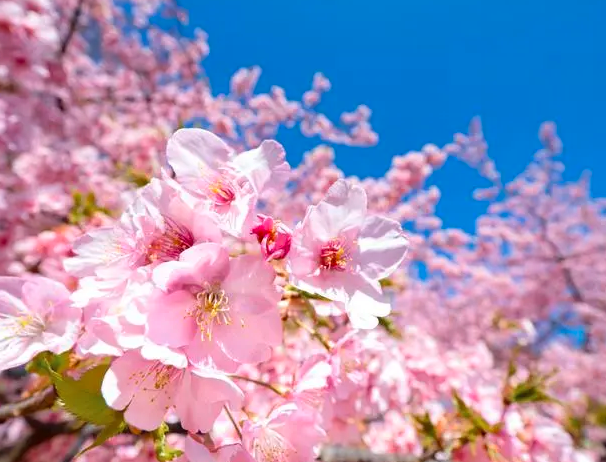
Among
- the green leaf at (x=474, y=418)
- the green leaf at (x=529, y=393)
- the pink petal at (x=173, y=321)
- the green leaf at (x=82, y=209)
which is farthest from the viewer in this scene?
the green leaf at (x=82, y=209)

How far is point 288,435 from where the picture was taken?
1.13 m

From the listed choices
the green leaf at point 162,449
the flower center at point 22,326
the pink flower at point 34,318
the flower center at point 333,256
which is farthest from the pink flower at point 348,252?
the flower center at point 22,326

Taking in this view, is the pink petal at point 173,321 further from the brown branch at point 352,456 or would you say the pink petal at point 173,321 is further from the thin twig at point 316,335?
the brown branch at point 352,456

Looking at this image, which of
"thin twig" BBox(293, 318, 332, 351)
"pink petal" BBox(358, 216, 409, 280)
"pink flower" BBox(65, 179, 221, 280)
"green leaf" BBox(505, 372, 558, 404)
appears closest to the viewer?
"pink flower" BBox(65, 179, 221, 280)

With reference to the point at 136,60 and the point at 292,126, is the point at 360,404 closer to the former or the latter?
the point at 292,126

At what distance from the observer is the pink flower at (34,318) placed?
1131mm

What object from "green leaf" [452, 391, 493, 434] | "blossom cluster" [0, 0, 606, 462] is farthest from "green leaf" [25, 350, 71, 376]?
"green leaf" [452, 391, 493, 434]

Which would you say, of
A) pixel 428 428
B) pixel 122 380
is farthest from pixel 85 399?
pixel 428 428

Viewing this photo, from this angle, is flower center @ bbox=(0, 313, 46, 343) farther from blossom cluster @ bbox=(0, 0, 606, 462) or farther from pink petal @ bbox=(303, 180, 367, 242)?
pink petal @ bbox=(303, 180, 367, 242)

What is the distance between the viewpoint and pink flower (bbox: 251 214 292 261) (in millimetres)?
989

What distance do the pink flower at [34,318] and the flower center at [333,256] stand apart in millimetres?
Answer: 665

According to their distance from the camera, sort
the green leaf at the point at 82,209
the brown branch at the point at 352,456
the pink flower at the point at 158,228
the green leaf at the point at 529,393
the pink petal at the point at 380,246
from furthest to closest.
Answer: the green leaf at the point at 82,209
the brown branch at the point at 352,456
the green leaf at the point at 529,393
the pink petal at the point at 380,246
the pink flower at the point at 158,228

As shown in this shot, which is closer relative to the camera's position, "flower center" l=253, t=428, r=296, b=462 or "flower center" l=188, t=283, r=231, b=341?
"flower center" l=188, t=283, r=231, b=341

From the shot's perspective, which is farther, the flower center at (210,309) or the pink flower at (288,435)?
the pink flower at (288,435)
